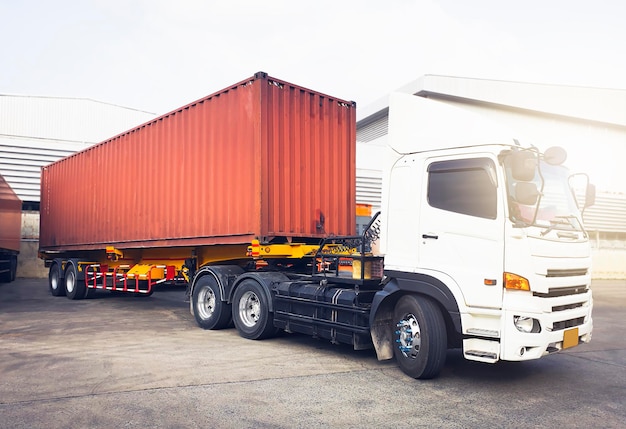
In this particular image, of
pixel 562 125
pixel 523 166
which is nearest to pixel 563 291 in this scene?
pixel 523 166

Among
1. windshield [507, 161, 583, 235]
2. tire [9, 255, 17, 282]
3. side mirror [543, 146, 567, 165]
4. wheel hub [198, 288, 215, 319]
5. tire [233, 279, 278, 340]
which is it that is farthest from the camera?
tire [9, 255, 17, 282]

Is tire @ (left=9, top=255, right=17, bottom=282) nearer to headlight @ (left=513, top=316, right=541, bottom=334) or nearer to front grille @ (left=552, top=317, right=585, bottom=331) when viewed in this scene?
headlight @ (left=513, top=316, right=541, bottom=334)

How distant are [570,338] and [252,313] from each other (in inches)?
183

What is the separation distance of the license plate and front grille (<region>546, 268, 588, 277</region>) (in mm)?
568

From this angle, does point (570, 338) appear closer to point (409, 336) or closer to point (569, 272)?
point (569, 272)

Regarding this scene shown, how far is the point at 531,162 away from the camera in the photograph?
5145mm

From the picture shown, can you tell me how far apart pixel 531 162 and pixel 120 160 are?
31.6 feet

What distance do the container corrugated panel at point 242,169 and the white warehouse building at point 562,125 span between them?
15.8 metres

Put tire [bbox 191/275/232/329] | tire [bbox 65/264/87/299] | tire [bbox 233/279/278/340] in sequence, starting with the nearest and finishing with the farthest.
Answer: tire [bbox 233/279/278/340]
tire [bbox 191/275/232/329]
tire [bbox 65/264/87/299]

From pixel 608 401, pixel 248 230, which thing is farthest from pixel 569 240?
pixel 248 230

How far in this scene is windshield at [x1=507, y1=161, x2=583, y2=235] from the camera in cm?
531

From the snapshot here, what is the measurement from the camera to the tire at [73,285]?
559 inches

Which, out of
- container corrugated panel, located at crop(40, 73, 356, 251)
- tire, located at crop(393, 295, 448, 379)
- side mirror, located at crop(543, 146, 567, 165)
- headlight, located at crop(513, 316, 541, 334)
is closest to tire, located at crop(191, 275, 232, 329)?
container corrugated panel, located at crop(40, 73, 356, 251)

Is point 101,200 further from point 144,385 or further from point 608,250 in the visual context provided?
point 608,250
